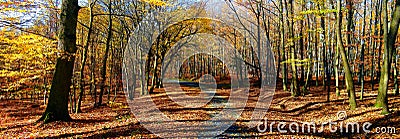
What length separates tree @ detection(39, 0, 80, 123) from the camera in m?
10.0

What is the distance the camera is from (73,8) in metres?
10.2

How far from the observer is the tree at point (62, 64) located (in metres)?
10.0

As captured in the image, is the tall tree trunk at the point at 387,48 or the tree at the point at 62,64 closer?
the tree at the point at 62,64

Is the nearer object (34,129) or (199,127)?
(34,129)

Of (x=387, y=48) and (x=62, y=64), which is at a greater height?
(x=387, y=48)

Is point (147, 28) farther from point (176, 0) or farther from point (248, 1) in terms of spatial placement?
point (248, 1)

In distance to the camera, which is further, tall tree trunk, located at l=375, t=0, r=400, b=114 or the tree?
tall tree trunk, located at l=375, t=0, r=400, b=114

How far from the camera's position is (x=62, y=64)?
10.1 metres

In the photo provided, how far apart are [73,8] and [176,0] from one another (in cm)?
1456

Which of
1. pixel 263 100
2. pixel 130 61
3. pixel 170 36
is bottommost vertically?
pixel 263 100

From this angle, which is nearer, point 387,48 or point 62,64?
point 62,64

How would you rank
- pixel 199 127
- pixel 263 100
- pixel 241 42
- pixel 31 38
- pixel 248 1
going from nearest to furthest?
pixel 199 127
pixel 31 38
pixel 263 100
pixel 248 1
pixel 241 42

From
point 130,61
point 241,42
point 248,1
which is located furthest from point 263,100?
point 241,42

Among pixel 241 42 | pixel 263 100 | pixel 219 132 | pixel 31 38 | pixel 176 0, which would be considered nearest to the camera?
pixel 219 132
